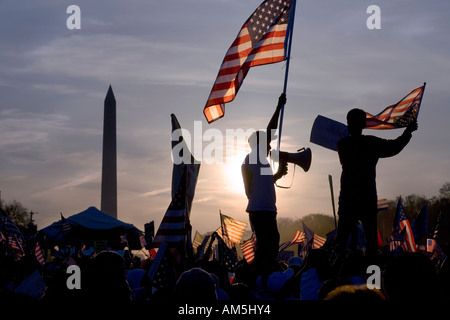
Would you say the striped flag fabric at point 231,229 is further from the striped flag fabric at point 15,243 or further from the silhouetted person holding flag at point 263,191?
the silhouetted person holding flag at point 263,191

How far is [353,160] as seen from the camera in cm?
617

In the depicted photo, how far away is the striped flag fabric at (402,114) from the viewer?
26.5 ft

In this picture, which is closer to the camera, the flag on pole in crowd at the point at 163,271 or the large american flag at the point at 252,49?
the flag on pole in crowd at the point at 163,271

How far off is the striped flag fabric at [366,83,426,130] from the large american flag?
1.49 metres

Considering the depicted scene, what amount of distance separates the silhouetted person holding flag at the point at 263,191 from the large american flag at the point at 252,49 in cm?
112

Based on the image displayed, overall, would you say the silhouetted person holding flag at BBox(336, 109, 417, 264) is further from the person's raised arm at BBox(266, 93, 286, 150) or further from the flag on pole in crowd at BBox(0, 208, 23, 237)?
the flag on pole in crowd at BBox(0, 208, 23, 237)

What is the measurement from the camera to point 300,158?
23.7ft

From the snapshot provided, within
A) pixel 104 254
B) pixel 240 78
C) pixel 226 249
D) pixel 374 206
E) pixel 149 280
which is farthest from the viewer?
pixel 226 249

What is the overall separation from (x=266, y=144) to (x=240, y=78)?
147cm

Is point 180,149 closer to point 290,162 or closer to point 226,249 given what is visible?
point 290,162

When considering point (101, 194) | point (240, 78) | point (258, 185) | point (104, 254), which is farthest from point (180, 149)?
point (101, 194)

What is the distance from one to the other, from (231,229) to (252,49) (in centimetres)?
780

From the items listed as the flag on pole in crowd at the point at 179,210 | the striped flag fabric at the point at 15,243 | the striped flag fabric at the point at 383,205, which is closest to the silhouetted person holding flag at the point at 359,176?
the flag on pole in crowd at the point at 179,210

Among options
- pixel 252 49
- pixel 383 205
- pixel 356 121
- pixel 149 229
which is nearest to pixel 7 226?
pixel 149 229
